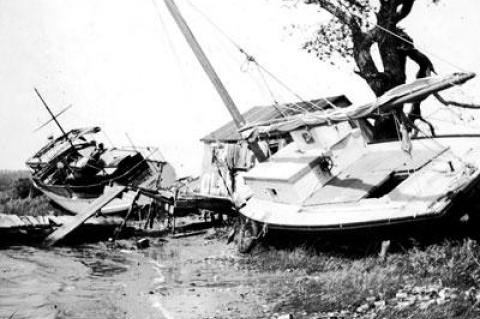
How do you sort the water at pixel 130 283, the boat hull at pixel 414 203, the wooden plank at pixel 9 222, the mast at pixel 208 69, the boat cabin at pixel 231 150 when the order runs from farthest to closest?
the boat cabin at pixel 231 150 → the wooden plank at pixel 9 222 → the mast at pixel 208 69 → the boat hull at pixel 414 203 → the water at pixel 130 283

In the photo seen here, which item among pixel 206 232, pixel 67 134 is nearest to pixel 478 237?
pixel 206 232

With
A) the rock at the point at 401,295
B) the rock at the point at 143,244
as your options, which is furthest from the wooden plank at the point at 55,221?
the rock at the point at 401,295

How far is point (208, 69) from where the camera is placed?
1648 centimetres

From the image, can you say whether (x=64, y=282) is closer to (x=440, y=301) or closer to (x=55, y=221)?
(x=55, y=221)

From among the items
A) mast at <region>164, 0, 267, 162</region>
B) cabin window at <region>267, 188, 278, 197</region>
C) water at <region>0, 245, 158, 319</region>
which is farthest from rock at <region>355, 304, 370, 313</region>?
mast at <region>164, 0, 267, 162</region>

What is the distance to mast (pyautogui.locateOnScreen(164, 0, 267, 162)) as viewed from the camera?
1639 centimetres

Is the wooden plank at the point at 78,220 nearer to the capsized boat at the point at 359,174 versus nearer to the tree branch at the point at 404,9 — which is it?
the capsized boat at the point at 359,174

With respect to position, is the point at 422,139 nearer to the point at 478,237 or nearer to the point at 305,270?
the point at 478,237

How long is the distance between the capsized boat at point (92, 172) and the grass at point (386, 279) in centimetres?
1699

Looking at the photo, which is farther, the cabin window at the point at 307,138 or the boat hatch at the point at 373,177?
the cabin window at the point at 307,138

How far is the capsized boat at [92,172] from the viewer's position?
88.1ft

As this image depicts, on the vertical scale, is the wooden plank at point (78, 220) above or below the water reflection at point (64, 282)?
above

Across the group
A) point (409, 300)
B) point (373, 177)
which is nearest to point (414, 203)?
point (373, 177)

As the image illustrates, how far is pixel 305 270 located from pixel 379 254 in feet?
6.58
